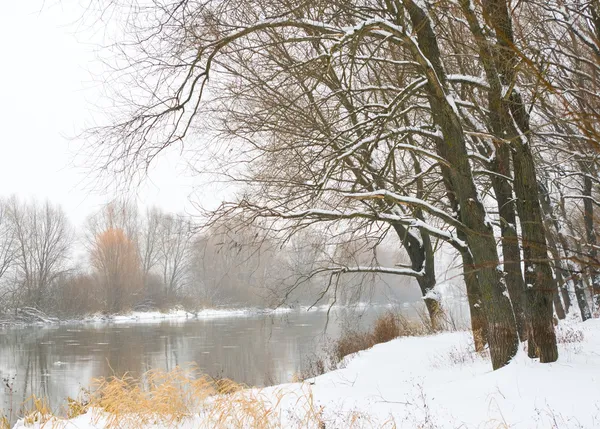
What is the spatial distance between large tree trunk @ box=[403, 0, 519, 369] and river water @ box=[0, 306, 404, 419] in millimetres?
4061

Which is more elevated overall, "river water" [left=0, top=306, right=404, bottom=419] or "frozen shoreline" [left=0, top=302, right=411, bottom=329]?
"frozen shoreline" [left=0, top=302, right=411, bottom=329]

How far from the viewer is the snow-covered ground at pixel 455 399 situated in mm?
4395

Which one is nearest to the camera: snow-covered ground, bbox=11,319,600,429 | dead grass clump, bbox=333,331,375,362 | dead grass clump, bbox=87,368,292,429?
snow-covered ground, bbox=11,319,600,429

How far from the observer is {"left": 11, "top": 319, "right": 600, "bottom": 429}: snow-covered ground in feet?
14.4

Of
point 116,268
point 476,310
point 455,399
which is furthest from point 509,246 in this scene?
point 116,268

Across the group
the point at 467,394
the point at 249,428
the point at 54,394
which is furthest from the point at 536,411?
the point at 54,394

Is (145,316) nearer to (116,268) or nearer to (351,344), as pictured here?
(116,268)

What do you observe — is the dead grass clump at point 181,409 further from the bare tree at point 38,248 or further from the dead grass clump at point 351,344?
the bare tree at point 38,248

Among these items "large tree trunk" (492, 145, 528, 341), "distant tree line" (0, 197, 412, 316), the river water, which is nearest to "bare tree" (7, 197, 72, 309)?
"distant tree line" (0, 197, 412, 316)

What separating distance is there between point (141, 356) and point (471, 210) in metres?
14.0

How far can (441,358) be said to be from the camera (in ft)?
25.9

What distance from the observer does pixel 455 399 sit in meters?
5.13

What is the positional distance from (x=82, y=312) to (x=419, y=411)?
→ 3675 centimetres

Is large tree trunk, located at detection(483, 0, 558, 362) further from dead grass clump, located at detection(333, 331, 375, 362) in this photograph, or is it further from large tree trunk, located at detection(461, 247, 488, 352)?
dead grass clump, located at detection(333, 331, 375, 362)
